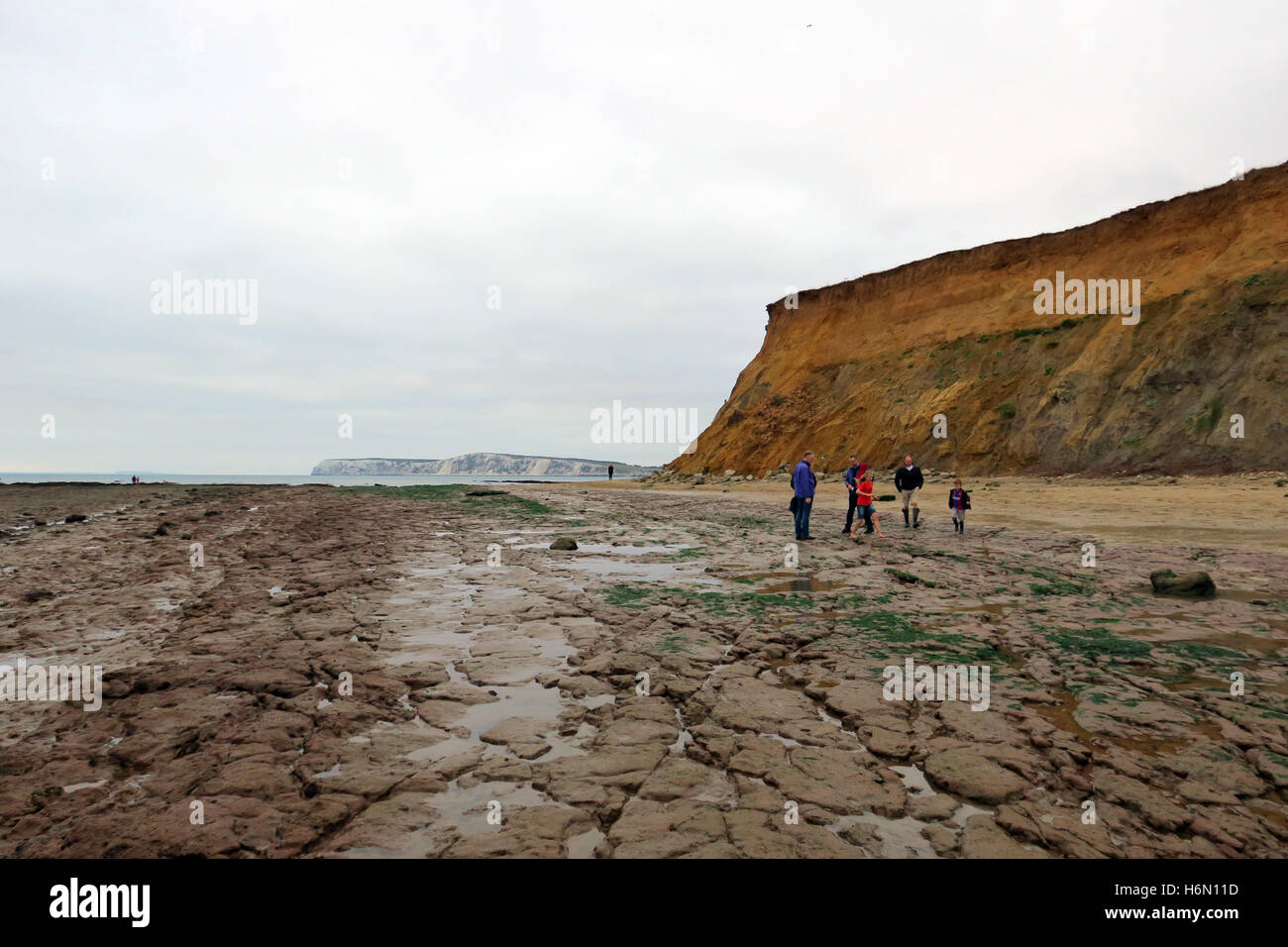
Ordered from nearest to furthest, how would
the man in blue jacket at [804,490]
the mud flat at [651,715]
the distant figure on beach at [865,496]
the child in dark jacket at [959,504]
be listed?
1. the mud flat at [651,715]
2. the man in blue jacket at [804,490]
3. the distant figure on beach at [865,496]
4. the child in dark jacket at [959,504]

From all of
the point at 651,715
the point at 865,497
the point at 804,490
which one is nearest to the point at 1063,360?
the point at 865,497

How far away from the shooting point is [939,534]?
13.5 m

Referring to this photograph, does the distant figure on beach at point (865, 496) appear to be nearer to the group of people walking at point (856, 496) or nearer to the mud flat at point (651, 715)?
the group of people walking at point (856, 496)

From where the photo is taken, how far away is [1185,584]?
23.5 ft

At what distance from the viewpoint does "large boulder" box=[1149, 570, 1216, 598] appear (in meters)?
7.08

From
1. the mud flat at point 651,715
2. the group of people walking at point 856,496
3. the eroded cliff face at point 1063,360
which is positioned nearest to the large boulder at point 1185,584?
the mud flat at point 651,715

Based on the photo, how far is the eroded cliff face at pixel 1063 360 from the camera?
77.9ft

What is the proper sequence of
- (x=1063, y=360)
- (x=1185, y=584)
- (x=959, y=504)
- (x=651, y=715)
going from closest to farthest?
(x=651, y=715), (x=1185, y=584), (x=959, y=504), (x=1063, y=360)

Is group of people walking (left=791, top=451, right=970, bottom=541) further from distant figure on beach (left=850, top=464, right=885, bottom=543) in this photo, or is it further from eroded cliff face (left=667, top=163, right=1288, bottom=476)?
eroded cliff face (left=667, top=163, right=1288, bottom=476)

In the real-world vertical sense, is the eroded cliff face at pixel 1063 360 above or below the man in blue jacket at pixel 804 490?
above

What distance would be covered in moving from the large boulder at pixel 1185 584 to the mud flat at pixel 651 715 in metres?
0.28

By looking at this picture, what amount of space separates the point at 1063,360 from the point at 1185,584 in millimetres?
27852

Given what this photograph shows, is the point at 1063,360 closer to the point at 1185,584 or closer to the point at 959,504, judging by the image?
the point at 959,504
